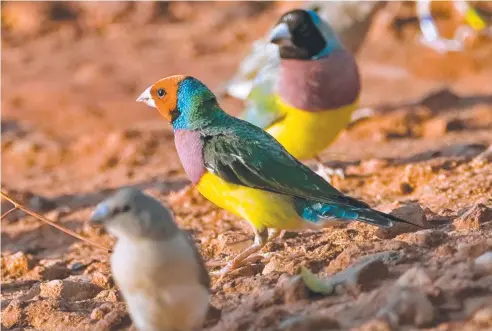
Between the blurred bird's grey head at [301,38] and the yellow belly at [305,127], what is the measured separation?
348 millimetres

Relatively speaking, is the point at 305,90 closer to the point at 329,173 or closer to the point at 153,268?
the point at 329,173

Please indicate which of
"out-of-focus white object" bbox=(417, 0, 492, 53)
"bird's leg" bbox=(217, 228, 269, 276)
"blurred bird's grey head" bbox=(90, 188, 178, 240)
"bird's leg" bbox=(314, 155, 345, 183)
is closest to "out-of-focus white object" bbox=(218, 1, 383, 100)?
"out-of-focus white object" bbox=(417, 0, 492, 53)

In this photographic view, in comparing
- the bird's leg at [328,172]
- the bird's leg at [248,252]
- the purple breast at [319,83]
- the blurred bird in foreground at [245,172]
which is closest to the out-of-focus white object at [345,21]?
the bird's leg at [328,172]

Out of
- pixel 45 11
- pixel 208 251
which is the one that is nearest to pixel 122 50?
pixel 45 11

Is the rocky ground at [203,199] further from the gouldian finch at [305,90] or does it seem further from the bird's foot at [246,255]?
the gouldian finch at [305,90]

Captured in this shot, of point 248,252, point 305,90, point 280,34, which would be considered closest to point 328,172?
point 305,90

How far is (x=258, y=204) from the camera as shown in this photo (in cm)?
454

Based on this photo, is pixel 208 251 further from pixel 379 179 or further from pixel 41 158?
pixel 41 158

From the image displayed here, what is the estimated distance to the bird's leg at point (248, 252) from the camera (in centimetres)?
457

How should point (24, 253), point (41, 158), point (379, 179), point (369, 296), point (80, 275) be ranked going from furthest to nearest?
point (41, 158) < point (379, 179) < point (24, 253) < point (80, 275) < point (369, 296)

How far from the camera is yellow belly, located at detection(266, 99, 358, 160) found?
20.1 ft

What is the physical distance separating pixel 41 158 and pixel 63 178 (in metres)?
0.79

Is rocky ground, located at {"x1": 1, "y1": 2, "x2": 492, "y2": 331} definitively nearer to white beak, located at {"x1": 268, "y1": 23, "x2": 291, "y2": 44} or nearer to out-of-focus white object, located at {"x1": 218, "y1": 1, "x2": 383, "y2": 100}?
out-of-focus white object, located at {"x1": 218, "y1": 1, "x2": 383, "y2": 100}

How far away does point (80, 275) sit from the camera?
518 cm
